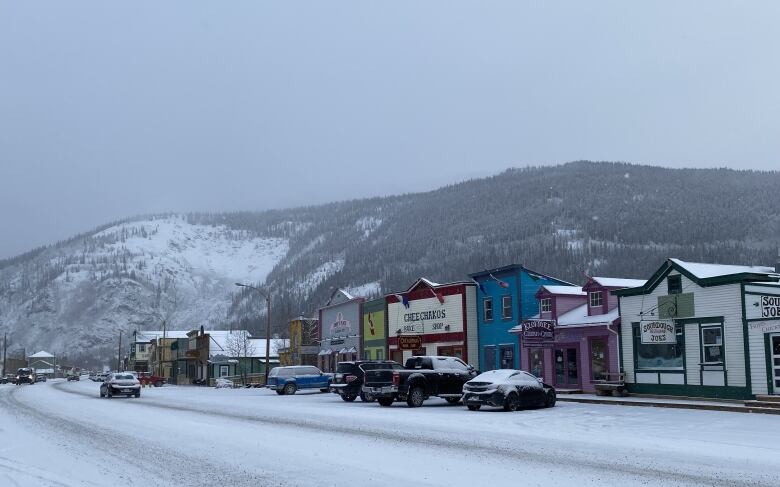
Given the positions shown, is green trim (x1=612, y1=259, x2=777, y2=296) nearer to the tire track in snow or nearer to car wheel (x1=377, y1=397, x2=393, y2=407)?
car wheel (x1=377, y1=397, x2=393, y2=407)

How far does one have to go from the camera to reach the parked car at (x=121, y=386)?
1763 inches

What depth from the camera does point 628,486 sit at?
36.7 ft

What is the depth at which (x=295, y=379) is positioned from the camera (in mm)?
49125

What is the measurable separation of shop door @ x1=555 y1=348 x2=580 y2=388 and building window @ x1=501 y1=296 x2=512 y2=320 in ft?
16.7

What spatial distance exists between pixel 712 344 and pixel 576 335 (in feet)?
29.9

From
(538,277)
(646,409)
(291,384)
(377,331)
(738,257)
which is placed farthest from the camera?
(738,257)

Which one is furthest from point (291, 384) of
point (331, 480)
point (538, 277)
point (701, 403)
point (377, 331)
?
point (331, 480)

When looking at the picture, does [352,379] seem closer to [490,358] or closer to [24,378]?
[490,358]

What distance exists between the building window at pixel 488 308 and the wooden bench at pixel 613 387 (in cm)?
1223

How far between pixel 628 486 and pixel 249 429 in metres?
11.8

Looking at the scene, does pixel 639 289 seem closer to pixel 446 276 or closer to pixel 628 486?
pixel 628 486

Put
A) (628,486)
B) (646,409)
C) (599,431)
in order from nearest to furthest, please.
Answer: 1. (628,486)
2. (599,431)
3. (646,409)

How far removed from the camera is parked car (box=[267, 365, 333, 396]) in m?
48.8

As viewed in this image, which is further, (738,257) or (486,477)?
(738,257)
